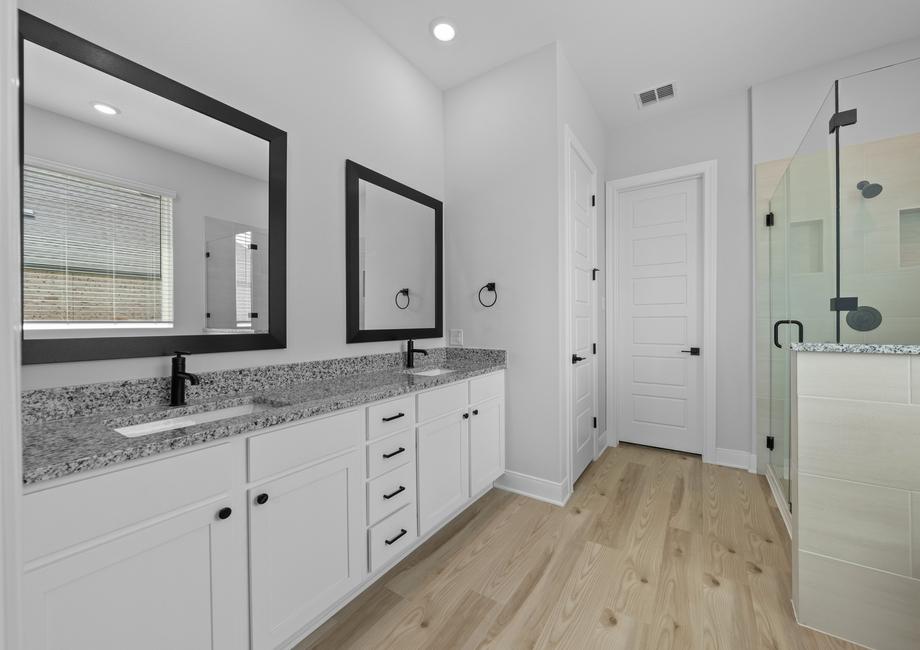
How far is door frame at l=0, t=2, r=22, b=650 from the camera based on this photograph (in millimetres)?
515

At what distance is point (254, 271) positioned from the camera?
1.73m

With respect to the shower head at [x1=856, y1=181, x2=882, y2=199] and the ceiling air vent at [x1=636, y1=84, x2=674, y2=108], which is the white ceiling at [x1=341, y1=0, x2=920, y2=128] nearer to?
the ceiling air vent at [x1=636, y1=84, x2=674, y2=108]

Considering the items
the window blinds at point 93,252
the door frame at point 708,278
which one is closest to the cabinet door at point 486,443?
the window blinds at point 93,252

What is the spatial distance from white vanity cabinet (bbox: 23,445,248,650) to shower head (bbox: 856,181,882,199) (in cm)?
250

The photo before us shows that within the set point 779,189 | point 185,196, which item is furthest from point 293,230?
point 779,189

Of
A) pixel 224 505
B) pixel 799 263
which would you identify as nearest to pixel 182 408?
pixel 224 505

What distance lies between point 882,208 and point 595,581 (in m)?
1.94

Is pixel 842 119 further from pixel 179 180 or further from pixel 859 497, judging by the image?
pixel 179 180

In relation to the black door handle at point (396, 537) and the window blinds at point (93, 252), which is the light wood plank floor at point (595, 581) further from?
the window blinds at point (93, 252)

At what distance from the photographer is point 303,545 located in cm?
133

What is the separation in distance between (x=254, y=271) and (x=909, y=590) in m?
2.75

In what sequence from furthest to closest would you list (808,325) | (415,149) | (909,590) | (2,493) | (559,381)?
(415,149)
(559,381)
(808,325)
(909,590)
(2,493)

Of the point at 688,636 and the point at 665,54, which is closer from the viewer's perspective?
the point at 688,636

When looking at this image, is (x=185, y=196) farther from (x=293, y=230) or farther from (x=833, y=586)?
(x=833, y=586)
